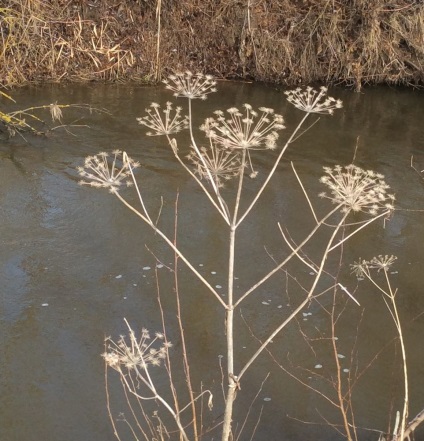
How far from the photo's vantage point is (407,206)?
23.2ft

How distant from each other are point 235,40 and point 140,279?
259 inches

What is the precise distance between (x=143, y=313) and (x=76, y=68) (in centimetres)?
647

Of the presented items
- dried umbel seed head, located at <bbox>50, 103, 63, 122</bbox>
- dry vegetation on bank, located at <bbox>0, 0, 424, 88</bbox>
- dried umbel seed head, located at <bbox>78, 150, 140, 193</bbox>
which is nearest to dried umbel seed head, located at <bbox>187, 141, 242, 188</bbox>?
dried umbel seed head, located at <bbox>78, 150, 140, 193</bbox>

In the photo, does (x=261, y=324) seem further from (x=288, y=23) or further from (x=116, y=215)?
(x=288, y=23)

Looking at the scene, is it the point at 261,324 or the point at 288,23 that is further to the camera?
the point at 288,23

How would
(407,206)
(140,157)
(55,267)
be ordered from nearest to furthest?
1. (55,267)
2. (407,206)
3. (140,157)

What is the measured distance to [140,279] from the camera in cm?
558

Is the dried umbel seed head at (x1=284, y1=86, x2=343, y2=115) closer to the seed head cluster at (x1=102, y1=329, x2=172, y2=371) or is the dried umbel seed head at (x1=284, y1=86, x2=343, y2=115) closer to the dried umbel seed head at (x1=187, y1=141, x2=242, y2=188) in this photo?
the dried umbel seed head at (x1=187, y1=141, x2=242, y2=188)

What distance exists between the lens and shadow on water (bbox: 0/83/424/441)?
4359mm

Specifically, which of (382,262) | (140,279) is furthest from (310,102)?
(140,279)

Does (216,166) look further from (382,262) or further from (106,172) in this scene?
(382,262)

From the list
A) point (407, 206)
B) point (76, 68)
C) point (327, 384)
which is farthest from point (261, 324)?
point (76, 68)

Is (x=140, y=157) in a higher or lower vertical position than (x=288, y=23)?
lower

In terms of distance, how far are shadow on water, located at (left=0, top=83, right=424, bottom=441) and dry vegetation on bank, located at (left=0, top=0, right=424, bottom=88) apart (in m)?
2.09
